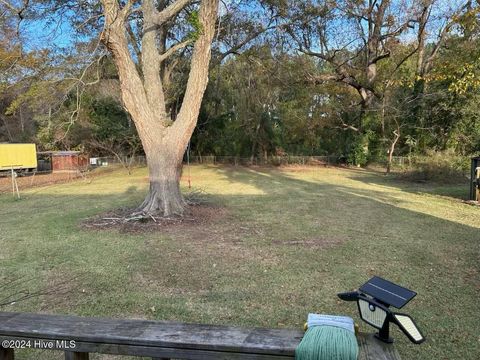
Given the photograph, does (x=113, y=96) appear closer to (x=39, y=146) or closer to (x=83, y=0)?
(x=39, y=146)

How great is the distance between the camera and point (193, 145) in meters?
27.5

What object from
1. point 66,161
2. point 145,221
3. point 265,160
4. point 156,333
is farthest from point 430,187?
point 66,161

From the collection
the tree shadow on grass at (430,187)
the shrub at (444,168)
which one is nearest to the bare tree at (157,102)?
the tree shadow on grass at (430,187)

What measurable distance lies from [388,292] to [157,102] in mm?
7673

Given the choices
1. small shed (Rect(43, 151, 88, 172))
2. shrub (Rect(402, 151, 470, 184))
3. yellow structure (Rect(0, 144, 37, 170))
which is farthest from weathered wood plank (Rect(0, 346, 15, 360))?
small shed (Rect(43, 151, 88, 172))

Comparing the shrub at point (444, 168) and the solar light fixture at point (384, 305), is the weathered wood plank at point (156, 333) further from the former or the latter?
the shrub at point (444, 168)

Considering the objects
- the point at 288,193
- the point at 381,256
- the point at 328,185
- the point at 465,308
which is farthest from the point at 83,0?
the point at 465,308

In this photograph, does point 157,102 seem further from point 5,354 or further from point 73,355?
point 73,355

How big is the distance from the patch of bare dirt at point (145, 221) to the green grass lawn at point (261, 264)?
0.18 metres

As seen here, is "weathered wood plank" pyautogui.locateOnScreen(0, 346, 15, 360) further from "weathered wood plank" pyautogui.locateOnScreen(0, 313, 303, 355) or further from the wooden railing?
"weathered wood plank" pyautogui.locateOnScreen(0, 313, 303, 355)

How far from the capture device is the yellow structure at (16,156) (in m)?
13.1

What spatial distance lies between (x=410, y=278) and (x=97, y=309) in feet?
11.9

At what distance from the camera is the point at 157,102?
28.1ft

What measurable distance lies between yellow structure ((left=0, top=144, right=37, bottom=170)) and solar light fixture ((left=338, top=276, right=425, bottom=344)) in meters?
13.8
